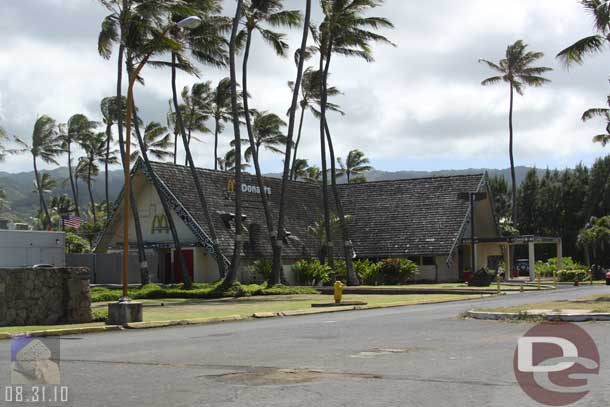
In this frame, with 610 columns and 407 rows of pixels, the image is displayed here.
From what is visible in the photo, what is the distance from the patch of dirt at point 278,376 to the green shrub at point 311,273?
31.1 m

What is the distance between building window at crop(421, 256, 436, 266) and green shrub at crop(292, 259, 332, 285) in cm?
821

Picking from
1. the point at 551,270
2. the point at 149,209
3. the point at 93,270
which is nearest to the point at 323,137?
the point at 149,209

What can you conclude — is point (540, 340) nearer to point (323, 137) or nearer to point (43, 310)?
point (43, 310)

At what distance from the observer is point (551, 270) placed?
55.4m

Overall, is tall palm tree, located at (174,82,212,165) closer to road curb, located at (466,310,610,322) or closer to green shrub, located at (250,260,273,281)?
green shrub, located at (250,260,273,281)

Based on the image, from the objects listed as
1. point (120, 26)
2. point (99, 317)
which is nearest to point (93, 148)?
point (120, 26)

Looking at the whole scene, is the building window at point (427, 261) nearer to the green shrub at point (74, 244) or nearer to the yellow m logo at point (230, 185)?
the yellow m logo at point (230, 185)

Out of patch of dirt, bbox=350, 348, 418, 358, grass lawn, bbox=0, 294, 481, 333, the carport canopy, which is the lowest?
grass lawn, bbox=0, 294, 481, 333

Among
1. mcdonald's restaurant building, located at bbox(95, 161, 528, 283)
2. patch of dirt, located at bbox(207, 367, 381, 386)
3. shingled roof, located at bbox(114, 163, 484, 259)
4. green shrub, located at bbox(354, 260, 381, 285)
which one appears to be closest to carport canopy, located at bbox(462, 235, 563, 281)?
mcdonald's restaurant building, located at bbox(95, 161, 528, 283)

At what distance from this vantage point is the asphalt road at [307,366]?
8461 mm

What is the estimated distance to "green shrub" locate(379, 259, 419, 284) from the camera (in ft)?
143

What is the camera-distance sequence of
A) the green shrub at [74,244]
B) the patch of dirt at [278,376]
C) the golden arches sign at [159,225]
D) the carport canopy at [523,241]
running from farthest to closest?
the green shrub at [74,244] → the carport canopy at [523,241] → the golden arches sign at [159,225] → the patch of dirt at [278,376]

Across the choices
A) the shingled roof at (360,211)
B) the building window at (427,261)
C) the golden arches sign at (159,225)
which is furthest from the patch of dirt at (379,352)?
the building window at (427,261)

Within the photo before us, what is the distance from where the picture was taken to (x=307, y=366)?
10883 millimetres
